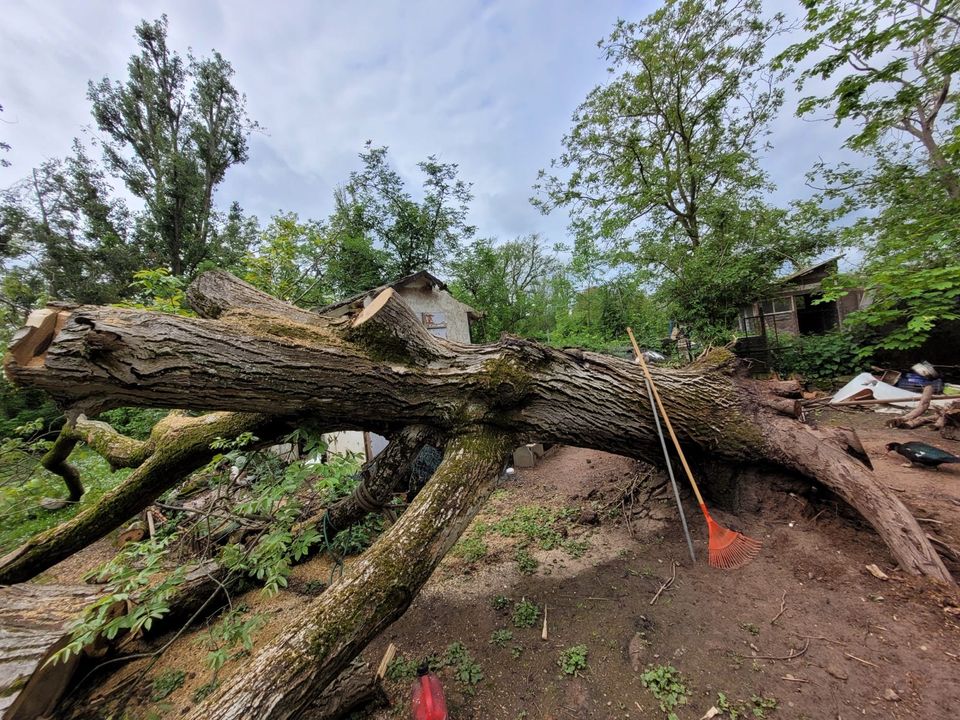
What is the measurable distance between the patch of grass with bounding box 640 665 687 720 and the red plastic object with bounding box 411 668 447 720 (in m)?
1.05

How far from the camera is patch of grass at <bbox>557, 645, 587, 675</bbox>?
6.39 feet

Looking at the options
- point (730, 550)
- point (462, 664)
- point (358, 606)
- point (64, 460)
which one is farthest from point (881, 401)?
point (64, 460)

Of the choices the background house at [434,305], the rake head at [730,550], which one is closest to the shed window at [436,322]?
the background house at [434,305]

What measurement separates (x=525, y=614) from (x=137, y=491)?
3.03 meters

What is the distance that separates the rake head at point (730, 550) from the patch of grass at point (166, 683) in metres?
3.63

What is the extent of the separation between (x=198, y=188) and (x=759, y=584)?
20706mm

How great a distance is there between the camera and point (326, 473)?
2.24 metres

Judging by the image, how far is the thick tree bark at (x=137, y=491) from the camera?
2.61 m

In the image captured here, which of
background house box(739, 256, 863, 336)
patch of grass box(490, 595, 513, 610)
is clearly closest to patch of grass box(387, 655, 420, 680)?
patch of grass box(490, 595, 513, 610)

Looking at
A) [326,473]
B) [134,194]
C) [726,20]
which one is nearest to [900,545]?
[326,473]

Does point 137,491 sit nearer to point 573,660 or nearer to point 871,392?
point 573,660

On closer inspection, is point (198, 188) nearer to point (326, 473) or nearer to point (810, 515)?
point (326, 473)

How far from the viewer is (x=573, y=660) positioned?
1995 millimetres

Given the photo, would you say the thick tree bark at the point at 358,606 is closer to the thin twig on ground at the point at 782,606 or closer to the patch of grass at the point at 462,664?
the patch of grass at the point at 462,664
